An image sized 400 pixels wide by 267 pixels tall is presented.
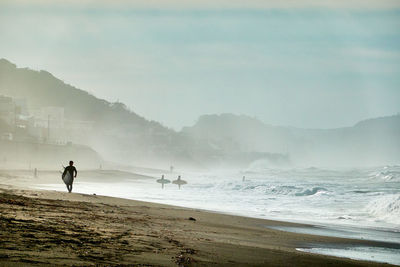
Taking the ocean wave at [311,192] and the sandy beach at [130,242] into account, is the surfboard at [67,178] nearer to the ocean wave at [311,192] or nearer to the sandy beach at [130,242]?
the sandy beach at [130,242]

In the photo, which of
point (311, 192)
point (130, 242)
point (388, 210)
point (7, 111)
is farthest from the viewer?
point (7, 111)

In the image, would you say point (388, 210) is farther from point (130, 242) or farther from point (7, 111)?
point (7, 111)

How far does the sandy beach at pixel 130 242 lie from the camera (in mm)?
8117

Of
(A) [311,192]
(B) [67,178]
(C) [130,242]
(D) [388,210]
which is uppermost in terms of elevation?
(B) [67,178]

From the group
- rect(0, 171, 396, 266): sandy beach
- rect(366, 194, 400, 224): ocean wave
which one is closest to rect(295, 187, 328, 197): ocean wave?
rect(366, 194, 400, 224): ocean wave

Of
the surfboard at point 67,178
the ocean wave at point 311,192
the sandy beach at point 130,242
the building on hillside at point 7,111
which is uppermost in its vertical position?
the building on hillside at point 7,111

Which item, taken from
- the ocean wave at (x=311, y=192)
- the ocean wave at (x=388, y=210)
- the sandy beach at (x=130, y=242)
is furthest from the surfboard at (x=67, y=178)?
the ocean wave at (x=311, y=192)

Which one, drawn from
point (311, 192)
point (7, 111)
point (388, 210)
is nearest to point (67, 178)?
point (388, 210)

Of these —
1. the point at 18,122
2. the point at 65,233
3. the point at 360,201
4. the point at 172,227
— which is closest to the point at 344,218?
Result: the point at 360,201

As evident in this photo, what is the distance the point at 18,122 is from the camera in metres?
110

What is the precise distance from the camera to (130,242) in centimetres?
984

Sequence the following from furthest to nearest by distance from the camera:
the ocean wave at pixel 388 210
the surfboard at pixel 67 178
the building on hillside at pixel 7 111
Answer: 1. the building on hillside at pixel 7 111
2. the surfboard at pixel 67 178
3. the ocean wave at pixel 388 210

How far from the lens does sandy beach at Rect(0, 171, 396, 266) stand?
812 centimetres

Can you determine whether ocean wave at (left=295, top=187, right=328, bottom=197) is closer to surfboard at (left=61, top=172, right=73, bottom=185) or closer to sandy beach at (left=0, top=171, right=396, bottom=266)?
surfboard at (left=61, top=172, right=73, bottom=185)
